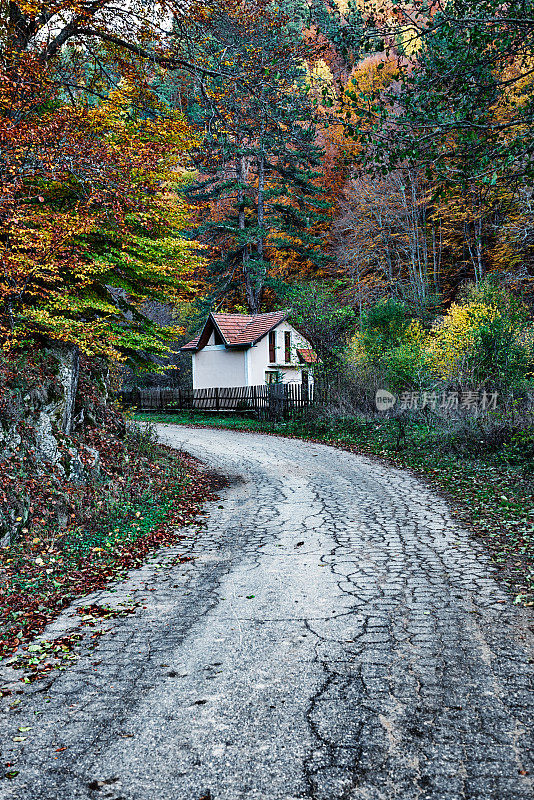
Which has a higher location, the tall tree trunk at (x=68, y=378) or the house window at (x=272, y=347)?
the house window at (x=272, y=347)

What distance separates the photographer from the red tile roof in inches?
1179

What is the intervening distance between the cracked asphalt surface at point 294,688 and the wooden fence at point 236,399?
37.7 ft

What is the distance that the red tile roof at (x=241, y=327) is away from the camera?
1179 inches

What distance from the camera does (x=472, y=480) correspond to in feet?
30.8

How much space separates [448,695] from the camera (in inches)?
121

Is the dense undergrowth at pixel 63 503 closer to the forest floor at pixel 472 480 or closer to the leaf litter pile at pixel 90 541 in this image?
the leaf litter pile at pixel 90 541

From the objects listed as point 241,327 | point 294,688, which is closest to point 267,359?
point 241,327

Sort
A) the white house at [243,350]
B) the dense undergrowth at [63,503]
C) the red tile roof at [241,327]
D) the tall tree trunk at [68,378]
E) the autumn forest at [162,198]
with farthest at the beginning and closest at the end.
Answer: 1. the white house at [243,350]
2. the red tile roof at [241,327]
3. the tall tree trunk at [68,378]
4. the autumn forest at [162,198]
5. the dense undergrowth at [63,503]

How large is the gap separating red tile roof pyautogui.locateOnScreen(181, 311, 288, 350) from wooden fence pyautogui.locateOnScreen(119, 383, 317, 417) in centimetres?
305

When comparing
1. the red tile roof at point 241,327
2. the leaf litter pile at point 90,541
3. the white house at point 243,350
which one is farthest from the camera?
the white house at point 243,350

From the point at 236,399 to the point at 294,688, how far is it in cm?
2431

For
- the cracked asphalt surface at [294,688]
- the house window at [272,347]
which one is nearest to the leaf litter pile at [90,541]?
the cracked asphalt surface at [294,688]

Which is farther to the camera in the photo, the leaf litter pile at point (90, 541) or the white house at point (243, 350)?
the white house at point (243, 350)

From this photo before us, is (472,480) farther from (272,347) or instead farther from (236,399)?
(272,347)
